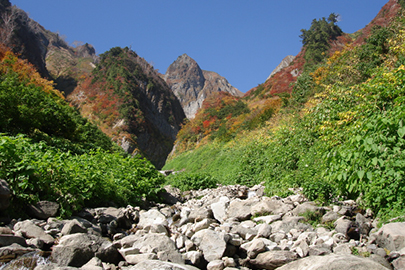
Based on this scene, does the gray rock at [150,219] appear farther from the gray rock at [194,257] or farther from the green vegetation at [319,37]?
the green vegetation at [319,37]

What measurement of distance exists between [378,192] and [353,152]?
0.93m

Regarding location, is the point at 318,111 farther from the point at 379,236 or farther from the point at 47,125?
the point at 47,125

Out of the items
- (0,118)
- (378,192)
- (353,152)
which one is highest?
(0,118)

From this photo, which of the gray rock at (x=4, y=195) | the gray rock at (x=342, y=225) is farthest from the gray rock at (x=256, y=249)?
the gray rock at (x=4, y=195)

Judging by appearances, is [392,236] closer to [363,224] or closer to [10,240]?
[363,224]

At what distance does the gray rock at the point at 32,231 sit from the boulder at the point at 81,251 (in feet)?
1.10

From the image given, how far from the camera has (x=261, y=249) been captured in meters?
4.24

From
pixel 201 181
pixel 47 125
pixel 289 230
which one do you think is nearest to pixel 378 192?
pixel 289 230

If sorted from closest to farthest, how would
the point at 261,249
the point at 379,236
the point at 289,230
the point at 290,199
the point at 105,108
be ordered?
the point at 379,236
the point at 261,249
the point at 289,230
the point at 290,199
the point at 105,108

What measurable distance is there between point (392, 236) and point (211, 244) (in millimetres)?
2602

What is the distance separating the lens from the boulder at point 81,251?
3566 millimetres

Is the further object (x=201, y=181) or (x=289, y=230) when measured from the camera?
(x=201, y=181)

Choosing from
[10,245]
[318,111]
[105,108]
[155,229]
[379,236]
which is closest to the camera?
[10,245]

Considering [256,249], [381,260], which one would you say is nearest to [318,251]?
[381,260]
